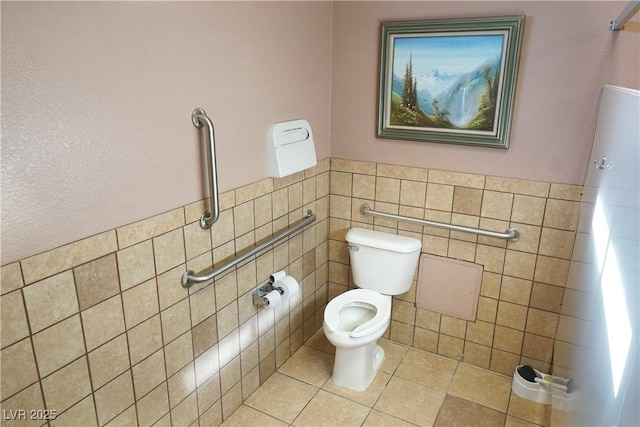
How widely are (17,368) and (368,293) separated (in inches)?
68.7

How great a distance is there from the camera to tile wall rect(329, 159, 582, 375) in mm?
2316

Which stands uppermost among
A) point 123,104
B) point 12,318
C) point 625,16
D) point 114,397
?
point 625,16

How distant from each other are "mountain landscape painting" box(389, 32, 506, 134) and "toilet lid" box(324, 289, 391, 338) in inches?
38.8

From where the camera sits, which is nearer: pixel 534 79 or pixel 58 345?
pixel 58 345

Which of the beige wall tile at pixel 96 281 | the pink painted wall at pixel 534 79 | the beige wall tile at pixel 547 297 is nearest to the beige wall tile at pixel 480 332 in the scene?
the beige wall tile at pixel 547 297

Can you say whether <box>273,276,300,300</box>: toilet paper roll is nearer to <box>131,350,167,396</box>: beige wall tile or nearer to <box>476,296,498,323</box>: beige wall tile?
<box>131,350,167,396</box>: beige wall tile

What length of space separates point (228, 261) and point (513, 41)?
168cm

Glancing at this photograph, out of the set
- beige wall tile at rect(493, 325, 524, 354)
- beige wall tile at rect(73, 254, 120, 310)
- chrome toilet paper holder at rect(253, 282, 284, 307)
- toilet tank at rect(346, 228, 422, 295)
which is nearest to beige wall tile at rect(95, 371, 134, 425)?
beige wall tile at rect(73, 254, 120, 310)

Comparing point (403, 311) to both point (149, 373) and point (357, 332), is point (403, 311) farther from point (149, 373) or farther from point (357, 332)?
point (149, 373)

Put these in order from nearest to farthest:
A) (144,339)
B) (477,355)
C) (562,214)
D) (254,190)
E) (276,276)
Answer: (144,339)
(254,190)
(562,214)
(276,276)
(477,355)

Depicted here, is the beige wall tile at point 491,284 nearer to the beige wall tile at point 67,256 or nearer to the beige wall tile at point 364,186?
the beige wall tile at point 364,186

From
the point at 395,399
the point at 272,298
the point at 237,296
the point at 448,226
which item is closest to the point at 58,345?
the point at 237,296

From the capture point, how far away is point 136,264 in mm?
1620

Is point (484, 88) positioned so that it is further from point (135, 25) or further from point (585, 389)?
point (135, 25)
